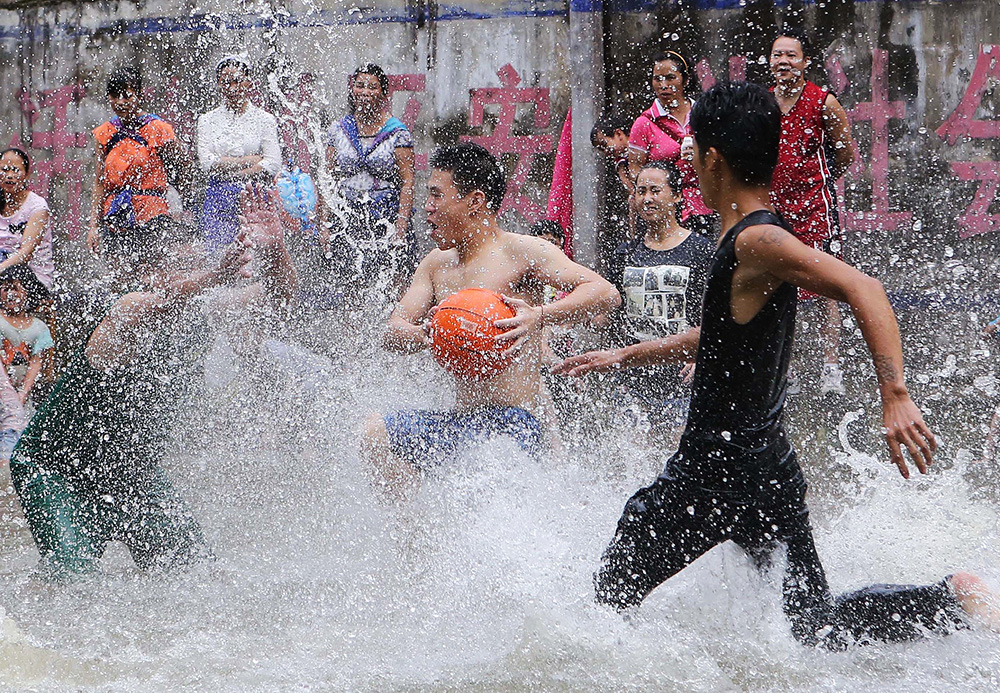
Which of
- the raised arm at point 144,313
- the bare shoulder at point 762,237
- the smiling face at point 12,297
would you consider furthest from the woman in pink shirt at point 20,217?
the bare shoulder at point 762,237

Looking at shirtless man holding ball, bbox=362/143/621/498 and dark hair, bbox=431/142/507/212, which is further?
dark hair, bbox=431/142/507/212

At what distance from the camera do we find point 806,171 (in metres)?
6.28

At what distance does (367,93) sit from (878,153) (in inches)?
151

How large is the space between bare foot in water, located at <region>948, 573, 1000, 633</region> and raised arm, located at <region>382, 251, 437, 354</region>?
1995 mm

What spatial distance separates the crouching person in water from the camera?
421 centimetres

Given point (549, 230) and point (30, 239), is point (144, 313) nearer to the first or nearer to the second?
point (549, 230)

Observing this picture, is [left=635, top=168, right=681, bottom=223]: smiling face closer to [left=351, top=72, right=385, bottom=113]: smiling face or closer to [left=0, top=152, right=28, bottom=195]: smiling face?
[left=351, top=72, right=385, bottom=113]: smiling face

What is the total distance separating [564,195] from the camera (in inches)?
318

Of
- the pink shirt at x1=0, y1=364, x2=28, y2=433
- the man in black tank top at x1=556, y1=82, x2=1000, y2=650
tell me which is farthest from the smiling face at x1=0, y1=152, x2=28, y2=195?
the man in black tank top at x1=556, y1=82, x2=1000, y2=650

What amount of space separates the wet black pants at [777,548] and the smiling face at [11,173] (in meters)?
6.62

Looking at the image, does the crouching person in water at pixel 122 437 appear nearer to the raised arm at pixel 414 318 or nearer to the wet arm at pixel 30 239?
the raised arm at pixel 414 318

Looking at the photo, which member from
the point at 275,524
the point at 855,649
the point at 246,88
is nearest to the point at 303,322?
the point at 246,88

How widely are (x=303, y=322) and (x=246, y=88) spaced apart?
5.55 ft

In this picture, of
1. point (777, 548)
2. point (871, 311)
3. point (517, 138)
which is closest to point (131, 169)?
point (517, 138)
